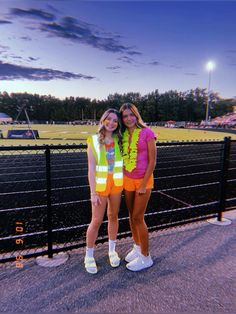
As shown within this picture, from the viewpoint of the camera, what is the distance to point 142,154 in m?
2.59

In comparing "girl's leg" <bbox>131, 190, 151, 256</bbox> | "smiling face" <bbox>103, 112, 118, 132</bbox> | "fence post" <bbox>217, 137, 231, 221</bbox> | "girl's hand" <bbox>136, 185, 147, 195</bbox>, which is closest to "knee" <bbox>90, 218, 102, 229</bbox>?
"girl's leg" <bbox>131, 190, 151, 256</bbox>

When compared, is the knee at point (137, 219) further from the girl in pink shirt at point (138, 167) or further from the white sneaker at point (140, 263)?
the white sneaker at point (140, 263)

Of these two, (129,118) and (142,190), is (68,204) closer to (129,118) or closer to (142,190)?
(142,190)

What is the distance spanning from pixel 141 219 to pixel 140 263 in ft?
1.51

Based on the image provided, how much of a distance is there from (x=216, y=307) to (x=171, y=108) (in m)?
97.8

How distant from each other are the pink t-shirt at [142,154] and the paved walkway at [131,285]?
1017 millimetres

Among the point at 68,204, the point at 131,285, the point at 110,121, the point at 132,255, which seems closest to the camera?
the point at 131,285

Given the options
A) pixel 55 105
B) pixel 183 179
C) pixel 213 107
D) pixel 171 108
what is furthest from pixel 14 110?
Result: pixel 183 179

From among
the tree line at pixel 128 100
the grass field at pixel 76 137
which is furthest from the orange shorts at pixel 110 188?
the tree line at pixel 128 100

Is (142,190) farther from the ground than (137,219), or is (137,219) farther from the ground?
(142,190)

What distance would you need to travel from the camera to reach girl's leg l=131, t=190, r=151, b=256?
105 inches

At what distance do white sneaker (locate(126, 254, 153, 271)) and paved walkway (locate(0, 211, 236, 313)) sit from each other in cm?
6

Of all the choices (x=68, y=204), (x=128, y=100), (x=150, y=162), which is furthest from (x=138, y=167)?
(x=128, y=100)

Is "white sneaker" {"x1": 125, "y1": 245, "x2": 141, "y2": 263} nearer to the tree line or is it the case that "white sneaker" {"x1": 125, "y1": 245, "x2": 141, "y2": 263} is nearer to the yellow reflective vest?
the yellow reflective vest
